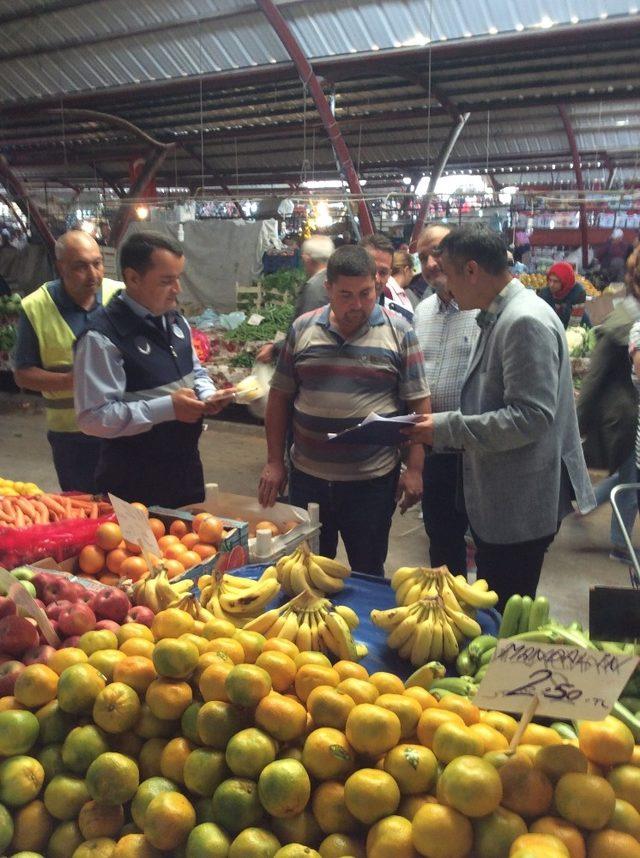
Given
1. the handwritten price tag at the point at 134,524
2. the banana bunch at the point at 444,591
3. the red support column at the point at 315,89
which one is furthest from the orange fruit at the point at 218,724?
the red support column at the point at 315,89

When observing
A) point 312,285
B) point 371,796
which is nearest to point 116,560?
point 371,796

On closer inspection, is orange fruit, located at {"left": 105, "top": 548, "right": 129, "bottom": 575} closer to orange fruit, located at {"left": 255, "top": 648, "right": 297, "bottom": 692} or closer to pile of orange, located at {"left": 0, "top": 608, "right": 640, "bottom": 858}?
pile of orange, located at {"left": 0, "top": 608, "right": 640, "bottom": 858}

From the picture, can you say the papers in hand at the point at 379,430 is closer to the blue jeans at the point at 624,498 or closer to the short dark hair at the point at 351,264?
the short dark hair at the point at 351,264

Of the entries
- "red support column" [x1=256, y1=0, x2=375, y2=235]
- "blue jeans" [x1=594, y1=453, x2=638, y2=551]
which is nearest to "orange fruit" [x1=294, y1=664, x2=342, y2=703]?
"blue jeans" [x1=594, y1=453, x2=638, y2=551]

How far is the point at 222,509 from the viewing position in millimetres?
2781

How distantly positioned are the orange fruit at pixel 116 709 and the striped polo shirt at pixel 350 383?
1616mm

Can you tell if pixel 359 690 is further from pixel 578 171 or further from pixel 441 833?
pixel 578 171

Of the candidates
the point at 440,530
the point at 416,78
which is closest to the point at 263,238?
the point at 416,78

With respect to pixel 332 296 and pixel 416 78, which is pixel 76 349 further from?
pixel 416 78

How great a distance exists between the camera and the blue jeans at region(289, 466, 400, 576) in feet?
9.30

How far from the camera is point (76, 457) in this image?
325 cm

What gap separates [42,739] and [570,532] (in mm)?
4160

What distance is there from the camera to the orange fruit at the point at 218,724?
3.76ft

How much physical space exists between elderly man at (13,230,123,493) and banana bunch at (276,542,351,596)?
60.0 inches
